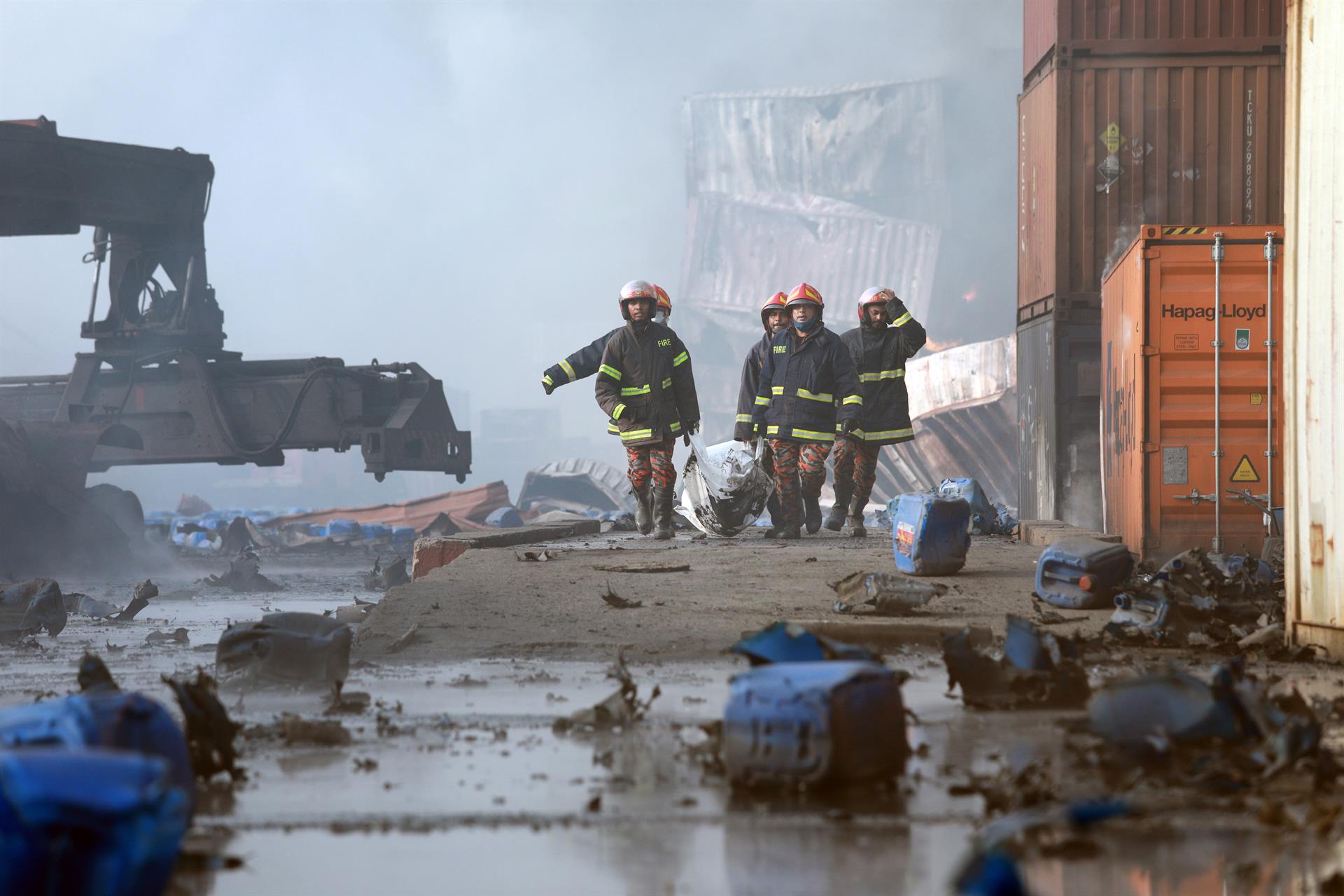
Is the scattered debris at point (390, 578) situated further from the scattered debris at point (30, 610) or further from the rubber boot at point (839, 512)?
the scattered debris at point (30, 610)

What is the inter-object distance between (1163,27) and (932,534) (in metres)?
6.00

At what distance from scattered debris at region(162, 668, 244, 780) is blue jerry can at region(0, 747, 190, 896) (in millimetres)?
1082

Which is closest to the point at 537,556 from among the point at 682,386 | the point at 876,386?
the point at 682,386

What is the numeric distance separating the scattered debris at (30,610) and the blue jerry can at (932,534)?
4499 millimetres

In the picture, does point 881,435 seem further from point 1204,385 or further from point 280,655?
point 280,655

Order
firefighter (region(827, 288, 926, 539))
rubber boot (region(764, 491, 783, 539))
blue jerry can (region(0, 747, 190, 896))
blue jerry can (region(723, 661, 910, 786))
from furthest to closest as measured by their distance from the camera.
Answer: firefighter (region(827, 288, 926, 539)) → rubber boot (region(764, 491, 783, 539)) → blue jerry can (region(723, 661, 910, 786)) → blue jerry can (region(0, 747, 190, 896))

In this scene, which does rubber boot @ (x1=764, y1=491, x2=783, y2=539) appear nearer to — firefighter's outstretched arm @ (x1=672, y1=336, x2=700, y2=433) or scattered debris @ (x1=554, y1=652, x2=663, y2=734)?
firefighter's outstretched arm @ (x1=672, y1=336, x2=700, y2=433)

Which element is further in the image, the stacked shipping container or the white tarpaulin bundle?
the stacked shipping container

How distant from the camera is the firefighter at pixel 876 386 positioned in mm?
10547

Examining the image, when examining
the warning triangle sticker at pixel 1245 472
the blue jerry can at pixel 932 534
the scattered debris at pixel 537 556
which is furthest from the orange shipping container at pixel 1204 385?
the scattered debris at pixel 537 556

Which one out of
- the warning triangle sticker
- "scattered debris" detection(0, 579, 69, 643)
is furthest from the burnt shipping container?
"scattered debris" detection(0, 579, 69, 643)

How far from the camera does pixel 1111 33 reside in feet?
35.3

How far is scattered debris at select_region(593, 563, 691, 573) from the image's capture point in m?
7.32

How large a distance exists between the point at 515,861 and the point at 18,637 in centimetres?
573
